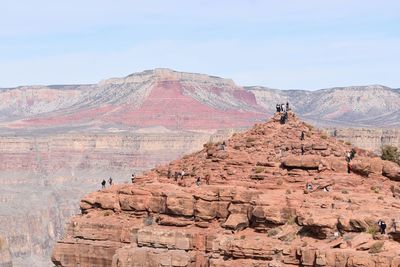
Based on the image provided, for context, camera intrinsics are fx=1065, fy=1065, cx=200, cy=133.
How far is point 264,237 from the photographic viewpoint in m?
47.7

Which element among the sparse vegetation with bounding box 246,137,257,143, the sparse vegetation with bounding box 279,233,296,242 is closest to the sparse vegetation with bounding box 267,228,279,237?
the sparse vegetation with bounding box 279,233,296,242

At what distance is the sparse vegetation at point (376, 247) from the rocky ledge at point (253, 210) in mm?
40

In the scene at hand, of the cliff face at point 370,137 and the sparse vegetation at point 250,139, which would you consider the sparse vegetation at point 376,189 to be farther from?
the cliff face at point 370,137

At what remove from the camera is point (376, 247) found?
4222 centimetres

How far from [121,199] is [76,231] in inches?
115

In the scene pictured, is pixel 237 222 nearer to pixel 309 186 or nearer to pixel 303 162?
pixel 309 186

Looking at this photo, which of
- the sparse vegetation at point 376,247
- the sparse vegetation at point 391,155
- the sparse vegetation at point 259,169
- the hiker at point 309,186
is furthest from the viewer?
the sparse vegetation at point 391,155

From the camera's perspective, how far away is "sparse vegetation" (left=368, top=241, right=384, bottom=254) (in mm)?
42147

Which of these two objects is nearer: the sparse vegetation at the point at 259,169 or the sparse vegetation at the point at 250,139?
the sparse vegetation at the point at 259,169

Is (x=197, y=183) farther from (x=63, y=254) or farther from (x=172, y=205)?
(x=63, y=254)

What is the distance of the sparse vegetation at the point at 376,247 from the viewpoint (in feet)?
138

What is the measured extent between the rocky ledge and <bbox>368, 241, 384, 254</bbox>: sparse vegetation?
4 centimetres

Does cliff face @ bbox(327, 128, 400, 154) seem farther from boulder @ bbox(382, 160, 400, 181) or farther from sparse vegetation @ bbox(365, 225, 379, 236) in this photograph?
sparse vegetation @ bbox(365, 225, 379, 236)

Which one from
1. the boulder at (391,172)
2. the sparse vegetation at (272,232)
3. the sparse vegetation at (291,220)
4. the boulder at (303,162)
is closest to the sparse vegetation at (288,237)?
the sparse vegetation at (272,232)
